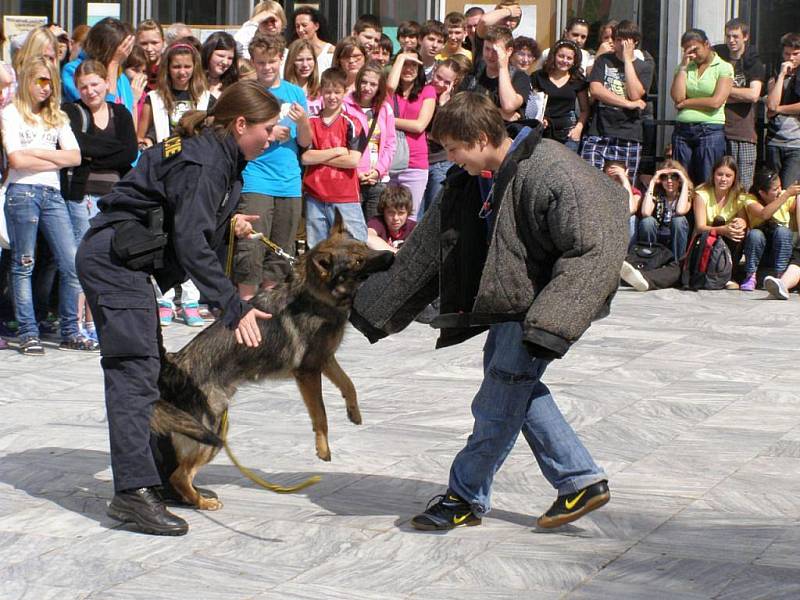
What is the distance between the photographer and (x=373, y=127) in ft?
35.2

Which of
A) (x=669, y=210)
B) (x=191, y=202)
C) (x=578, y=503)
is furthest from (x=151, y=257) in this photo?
(x=669, y=210)

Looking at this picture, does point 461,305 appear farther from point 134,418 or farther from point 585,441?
point 585,441

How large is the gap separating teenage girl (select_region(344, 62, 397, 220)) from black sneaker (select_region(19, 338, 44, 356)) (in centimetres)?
305

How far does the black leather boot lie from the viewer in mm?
5008

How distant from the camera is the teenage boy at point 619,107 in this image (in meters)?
12.7

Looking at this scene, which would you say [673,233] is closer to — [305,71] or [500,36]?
[500,36]

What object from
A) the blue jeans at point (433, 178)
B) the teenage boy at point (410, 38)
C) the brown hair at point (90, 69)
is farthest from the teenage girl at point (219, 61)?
the teenage boy at point (410, 38)

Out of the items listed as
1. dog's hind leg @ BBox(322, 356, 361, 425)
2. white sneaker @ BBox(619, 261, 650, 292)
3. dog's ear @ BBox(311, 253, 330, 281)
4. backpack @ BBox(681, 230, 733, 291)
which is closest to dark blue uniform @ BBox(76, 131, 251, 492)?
dog's ear @ BBox(311, 253, 330, 281)

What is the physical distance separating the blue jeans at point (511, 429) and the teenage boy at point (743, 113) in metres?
8.12

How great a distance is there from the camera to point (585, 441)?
21.4 ft

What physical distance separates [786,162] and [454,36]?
137 inches

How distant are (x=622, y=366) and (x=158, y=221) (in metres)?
4.31

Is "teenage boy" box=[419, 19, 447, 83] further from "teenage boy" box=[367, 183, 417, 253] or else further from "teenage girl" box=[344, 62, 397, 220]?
"teenage boy" box=[367, 183, 417, 253]

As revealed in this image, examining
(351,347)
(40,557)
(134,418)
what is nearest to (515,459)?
(134,418)
